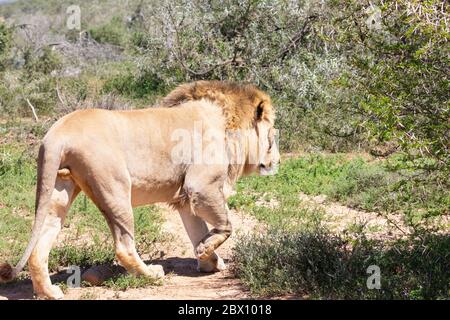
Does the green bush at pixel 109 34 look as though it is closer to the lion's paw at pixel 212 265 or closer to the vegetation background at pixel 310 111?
the vegetation background at pixel 310 111

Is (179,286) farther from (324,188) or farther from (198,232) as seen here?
(324,188)

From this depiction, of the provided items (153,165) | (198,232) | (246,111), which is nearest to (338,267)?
(198,232)

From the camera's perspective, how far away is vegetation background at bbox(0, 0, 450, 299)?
233 inches

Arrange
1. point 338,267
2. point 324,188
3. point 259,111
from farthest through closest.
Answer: point 324,188 → point 259,111 → point 338,267

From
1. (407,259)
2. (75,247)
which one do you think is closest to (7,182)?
(75,247)

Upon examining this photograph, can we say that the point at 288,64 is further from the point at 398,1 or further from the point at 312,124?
the point at 398,1

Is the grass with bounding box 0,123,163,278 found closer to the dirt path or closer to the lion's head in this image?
the dirt path

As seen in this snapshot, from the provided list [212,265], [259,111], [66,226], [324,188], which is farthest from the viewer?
[324,188]

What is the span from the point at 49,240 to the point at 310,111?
7.84m

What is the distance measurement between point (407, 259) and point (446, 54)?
5.65 feet

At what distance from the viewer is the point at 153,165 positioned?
254 inches

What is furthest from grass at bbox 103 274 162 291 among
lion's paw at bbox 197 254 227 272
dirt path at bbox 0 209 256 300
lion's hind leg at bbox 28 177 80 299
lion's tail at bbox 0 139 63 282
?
lion's tail at bbox 0 139 63 282

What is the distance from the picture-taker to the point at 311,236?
630 cm

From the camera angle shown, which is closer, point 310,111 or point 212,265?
point 212,265
